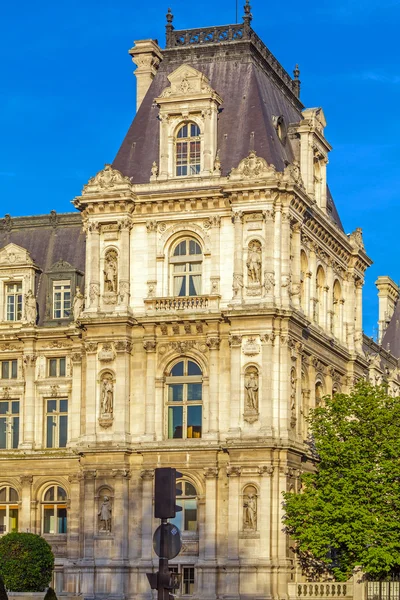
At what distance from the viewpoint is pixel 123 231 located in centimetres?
6147

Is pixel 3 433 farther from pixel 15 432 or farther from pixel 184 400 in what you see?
pixel 184 400

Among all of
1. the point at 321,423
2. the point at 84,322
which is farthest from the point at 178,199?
the point at 321,423

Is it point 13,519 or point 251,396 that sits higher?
point 251,396

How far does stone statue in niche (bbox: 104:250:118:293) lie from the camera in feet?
202

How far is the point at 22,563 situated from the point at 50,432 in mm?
9366

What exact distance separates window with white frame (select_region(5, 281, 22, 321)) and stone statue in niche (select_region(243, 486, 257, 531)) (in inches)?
643

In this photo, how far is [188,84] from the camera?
62438 mm

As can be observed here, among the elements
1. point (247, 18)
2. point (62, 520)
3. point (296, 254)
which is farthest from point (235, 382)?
point (247, 18)

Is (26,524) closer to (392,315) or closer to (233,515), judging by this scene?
(233,515)

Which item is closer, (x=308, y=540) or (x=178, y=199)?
(x=308, y=540)

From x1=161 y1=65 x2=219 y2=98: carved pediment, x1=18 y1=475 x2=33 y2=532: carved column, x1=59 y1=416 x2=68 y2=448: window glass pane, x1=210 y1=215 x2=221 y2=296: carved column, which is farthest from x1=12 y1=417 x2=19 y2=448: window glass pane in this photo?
x1=161 y1=65 x2=219 y2=98: carved pediment

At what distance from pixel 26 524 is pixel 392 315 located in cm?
4389

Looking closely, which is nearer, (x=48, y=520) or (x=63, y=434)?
(x=48, y=520)

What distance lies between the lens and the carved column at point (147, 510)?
58.8 metres
